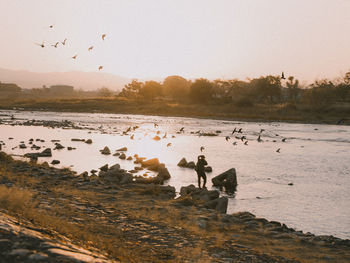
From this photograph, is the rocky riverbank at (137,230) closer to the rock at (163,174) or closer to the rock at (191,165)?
the rock at (163,174)

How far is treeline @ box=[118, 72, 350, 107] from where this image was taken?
118m

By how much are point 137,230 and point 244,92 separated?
131619 mm

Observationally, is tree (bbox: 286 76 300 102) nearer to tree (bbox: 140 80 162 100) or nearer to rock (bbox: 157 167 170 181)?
tree (bbox: 140 80 162 100)

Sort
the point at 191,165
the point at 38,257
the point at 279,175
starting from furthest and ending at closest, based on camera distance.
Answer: the point at 191,165
the point at 279,175
the point at 38,257

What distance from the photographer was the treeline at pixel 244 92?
11831 centimetres

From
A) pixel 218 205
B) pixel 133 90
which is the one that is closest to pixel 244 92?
pixel 133 90

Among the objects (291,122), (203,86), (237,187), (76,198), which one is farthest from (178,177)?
(203,86)

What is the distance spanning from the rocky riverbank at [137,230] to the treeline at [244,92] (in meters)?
101

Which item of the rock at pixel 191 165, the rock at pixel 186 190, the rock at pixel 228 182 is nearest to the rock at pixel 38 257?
the rock at pixel 186 190

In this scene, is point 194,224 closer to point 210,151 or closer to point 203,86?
point 210,151

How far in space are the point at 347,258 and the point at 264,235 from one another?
248 centimetres

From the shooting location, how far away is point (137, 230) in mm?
9742

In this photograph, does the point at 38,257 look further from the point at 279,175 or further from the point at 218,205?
the point at 279,175

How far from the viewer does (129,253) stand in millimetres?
7625
